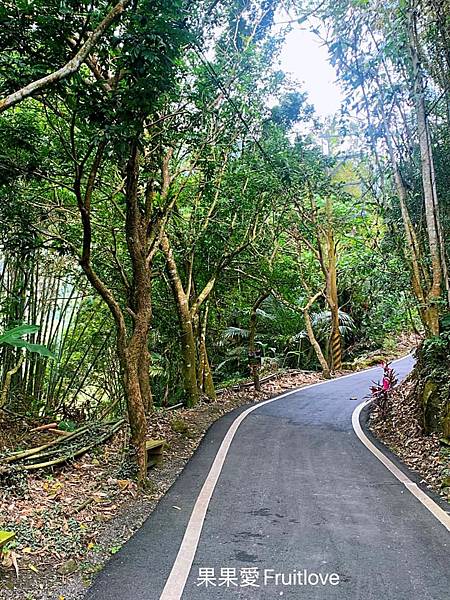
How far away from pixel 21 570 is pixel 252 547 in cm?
175

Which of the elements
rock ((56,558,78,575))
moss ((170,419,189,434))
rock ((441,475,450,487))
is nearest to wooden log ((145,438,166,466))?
moss ((170,419,189,434))

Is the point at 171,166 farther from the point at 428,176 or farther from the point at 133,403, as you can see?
the point at 133,403

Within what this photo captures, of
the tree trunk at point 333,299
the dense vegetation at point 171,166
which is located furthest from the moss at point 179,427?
the tree trunk at point 333,299

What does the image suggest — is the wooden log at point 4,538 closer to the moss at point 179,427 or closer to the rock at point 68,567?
the rock at point 68,567

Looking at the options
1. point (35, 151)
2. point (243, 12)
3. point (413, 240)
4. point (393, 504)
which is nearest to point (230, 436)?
point (393, 504)

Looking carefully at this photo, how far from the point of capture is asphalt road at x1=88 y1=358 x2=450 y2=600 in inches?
140

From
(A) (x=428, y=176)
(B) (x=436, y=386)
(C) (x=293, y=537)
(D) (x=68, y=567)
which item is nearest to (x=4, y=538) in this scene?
(D) (x=68, y=567)

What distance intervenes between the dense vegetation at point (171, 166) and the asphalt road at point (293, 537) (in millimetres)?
1535

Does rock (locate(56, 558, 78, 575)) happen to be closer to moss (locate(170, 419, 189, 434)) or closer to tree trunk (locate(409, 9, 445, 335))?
moss (locate(170, 419, 189, 434))

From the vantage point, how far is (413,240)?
9562mm

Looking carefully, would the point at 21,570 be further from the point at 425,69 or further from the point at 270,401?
the point at 270,401

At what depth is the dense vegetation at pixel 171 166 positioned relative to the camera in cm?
491

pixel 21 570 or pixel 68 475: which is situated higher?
pixel 68 475

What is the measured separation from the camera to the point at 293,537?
4.45 metres
